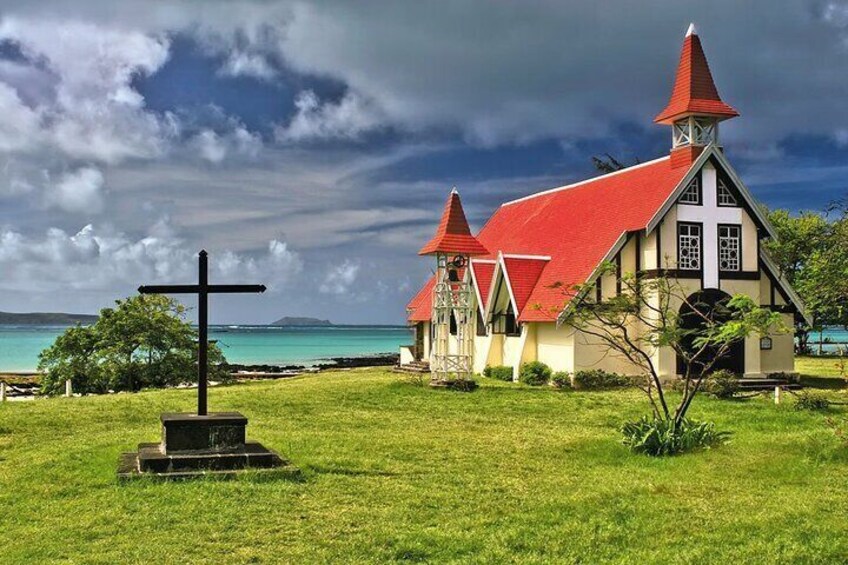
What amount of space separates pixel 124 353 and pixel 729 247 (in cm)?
2198

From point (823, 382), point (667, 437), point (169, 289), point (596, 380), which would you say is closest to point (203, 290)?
point (169, 289)

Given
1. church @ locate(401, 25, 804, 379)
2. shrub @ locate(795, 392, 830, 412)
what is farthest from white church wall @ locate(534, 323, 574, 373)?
shrub @ locate(795, 392, 830, 412)

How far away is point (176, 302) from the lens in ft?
A: 108

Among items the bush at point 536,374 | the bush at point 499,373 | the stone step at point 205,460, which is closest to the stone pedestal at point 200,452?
the stone step at point 205,460

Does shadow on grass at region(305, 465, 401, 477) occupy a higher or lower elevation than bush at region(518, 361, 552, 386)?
lower

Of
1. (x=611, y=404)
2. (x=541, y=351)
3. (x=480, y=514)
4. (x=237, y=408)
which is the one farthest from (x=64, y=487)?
(x=541, y=351)

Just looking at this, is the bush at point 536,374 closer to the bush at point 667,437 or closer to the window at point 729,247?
the window at point 729,247

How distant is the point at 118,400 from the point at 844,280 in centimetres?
1712

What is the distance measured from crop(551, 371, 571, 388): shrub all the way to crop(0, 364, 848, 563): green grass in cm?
937

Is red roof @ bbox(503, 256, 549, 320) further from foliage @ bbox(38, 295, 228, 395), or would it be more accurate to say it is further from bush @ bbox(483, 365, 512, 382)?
foliage @ bbox(38, 295, 228, 395)

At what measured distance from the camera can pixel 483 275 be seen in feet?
103

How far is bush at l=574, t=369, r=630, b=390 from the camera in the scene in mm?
25375

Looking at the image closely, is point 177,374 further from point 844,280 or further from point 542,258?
point 844,280

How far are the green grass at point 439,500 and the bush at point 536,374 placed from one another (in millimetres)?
10222
